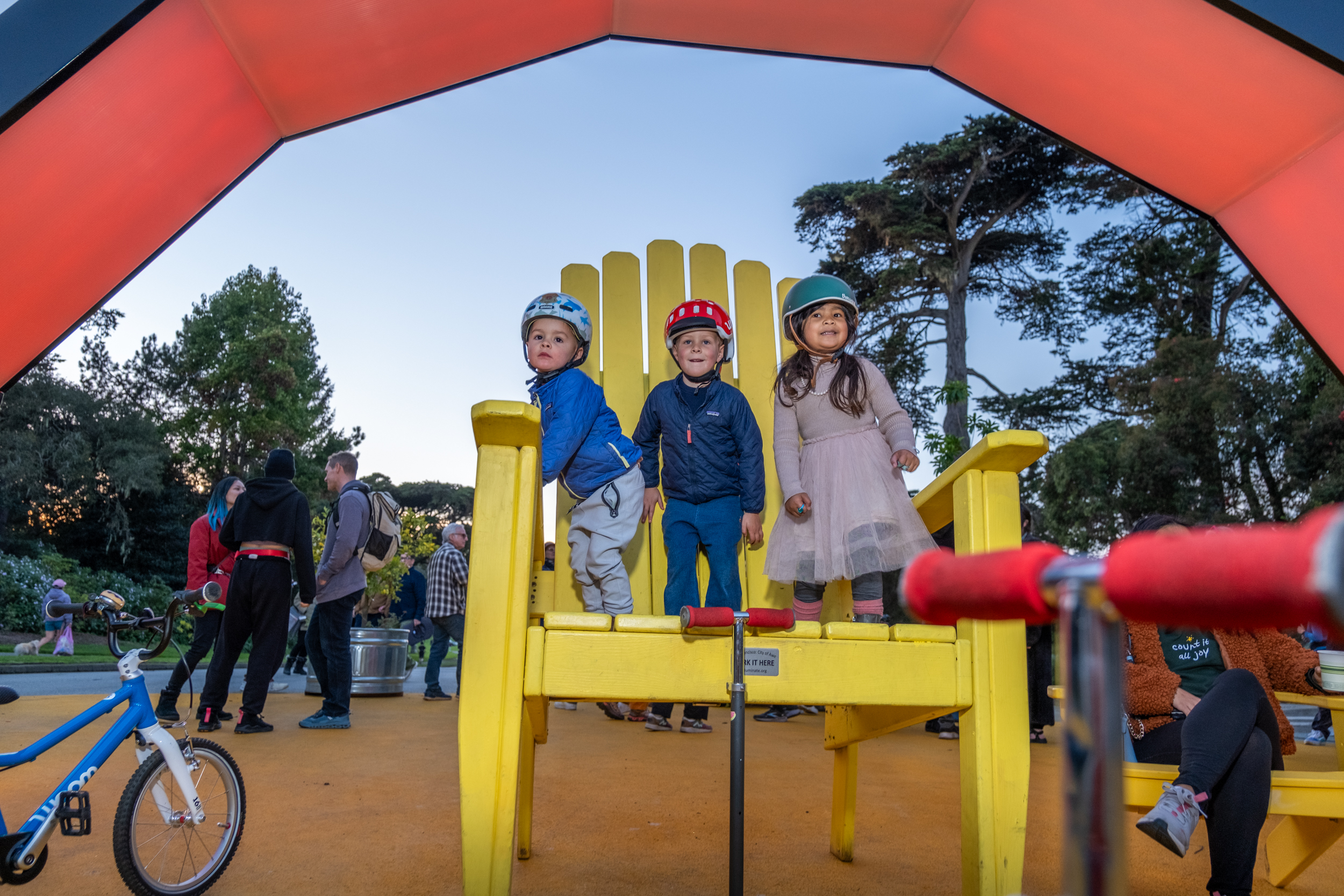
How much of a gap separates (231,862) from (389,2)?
9.43 ft

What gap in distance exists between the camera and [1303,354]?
13.3m

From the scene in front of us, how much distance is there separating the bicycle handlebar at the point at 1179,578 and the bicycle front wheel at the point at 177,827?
2350mm

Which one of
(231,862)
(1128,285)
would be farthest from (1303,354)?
(231,862)

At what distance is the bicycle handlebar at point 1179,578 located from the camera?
0.39 metres

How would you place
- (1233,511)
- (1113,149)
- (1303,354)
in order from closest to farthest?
(1113,149)
(1303,354)
(1233,511)

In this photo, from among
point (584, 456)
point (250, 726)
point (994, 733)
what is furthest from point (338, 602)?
point (994, 733)

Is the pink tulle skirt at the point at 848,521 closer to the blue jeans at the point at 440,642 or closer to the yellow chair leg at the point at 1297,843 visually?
the yellow chair leg at the point at 1297,843

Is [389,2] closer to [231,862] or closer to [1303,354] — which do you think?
[231,862]

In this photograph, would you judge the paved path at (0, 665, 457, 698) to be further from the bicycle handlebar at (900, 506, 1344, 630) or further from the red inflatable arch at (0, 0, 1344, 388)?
the bicycle handlebar at (900, 506, 1344, 630)

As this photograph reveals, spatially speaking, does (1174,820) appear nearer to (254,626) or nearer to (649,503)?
(649,503)

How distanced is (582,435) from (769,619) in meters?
1.46

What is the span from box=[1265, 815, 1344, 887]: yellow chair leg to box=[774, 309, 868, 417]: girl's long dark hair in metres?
1.72

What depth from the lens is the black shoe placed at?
4.64 m

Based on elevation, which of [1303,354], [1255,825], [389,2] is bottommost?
[1255,825]
